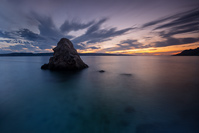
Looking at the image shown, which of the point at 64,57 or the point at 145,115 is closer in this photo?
the point at 145,115

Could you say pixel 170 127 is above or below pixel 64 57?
below

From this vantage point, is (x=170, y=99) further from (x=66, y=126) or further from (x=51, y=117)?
(x=51, y=117)

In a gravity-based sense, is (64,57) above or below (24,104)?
above

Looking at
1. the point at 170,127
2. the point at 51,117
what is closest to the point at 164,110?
the point at 170,127

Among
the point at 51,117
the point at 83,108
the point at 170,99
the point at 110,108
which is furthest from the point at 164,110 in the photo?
the point at 51,117

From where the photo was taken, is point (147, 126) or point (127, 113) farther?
point (127, 113)

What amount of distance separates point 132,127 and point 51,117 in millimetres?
4231

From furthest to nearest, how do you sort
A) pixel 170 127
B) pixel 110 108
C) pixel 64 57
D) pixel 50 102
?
pixel 64 57, pixel 50 102, pixel 110 108, pixel 170 127

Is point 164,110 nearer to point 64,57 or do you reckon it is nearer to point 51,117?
point 51,117

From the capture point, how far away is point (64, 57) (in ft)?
A: 59.4

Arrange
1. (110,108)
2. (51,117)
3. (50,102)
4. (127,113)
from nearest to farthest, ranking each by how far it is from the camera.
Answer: (51,117) → (127,113) → (110,108) → (50,102)

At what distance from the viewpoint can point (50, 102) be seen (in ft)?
21.0

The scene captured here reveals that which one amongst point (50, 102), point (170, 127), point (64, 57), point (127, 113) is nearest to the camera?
point (170, 127)

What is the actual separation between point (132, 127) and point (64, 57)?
1708 cm
